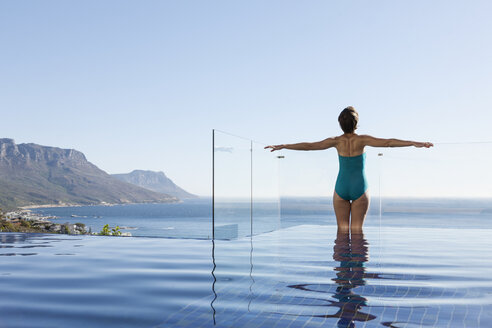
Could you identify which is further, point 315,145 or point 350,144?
point 315,145

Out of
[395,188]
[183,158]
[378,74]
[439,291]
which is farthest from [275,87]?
[439,291]

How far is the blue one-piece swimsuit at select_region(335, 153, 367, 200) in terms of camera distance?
5.53m

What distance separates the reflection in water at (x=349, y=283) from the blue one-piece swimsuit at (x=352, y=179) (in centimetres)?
68

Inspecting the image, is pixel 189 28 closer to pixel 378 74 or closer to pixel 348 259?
pixel 378 74

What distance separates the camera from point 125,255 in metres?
4.61

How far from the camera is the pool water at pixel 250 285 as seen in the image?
2164 millimetres

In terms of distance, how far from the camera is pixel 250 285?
2887 millimetres

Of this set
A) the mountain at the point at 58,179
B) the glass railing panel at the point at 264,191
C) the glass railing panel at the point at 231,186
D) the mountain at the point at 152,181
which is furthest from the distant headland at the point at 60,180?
the glass railing panel at the point at 231,186

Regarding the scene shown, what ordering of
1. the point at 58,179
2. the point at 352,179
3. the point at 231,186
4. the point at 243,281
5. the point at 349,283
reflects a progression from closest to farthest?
the point at 349,283 < the point at 243,281 < the point at 352,179 < the point at 231,186 < the point at 58,179

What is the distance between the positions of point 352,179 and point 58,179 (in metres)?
124

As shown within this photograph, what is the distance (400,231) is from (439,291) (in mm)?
4711

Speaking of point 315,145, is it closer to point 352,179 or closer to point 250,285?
point 352,179

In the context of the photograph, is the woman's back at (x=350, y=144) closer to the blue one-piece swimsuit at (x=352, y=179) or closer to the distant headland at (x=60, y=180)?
the blue one-piece swimsuit at (x=352, y=179)

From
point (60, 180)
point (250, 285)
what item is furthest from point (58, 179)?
point (250, 285)
